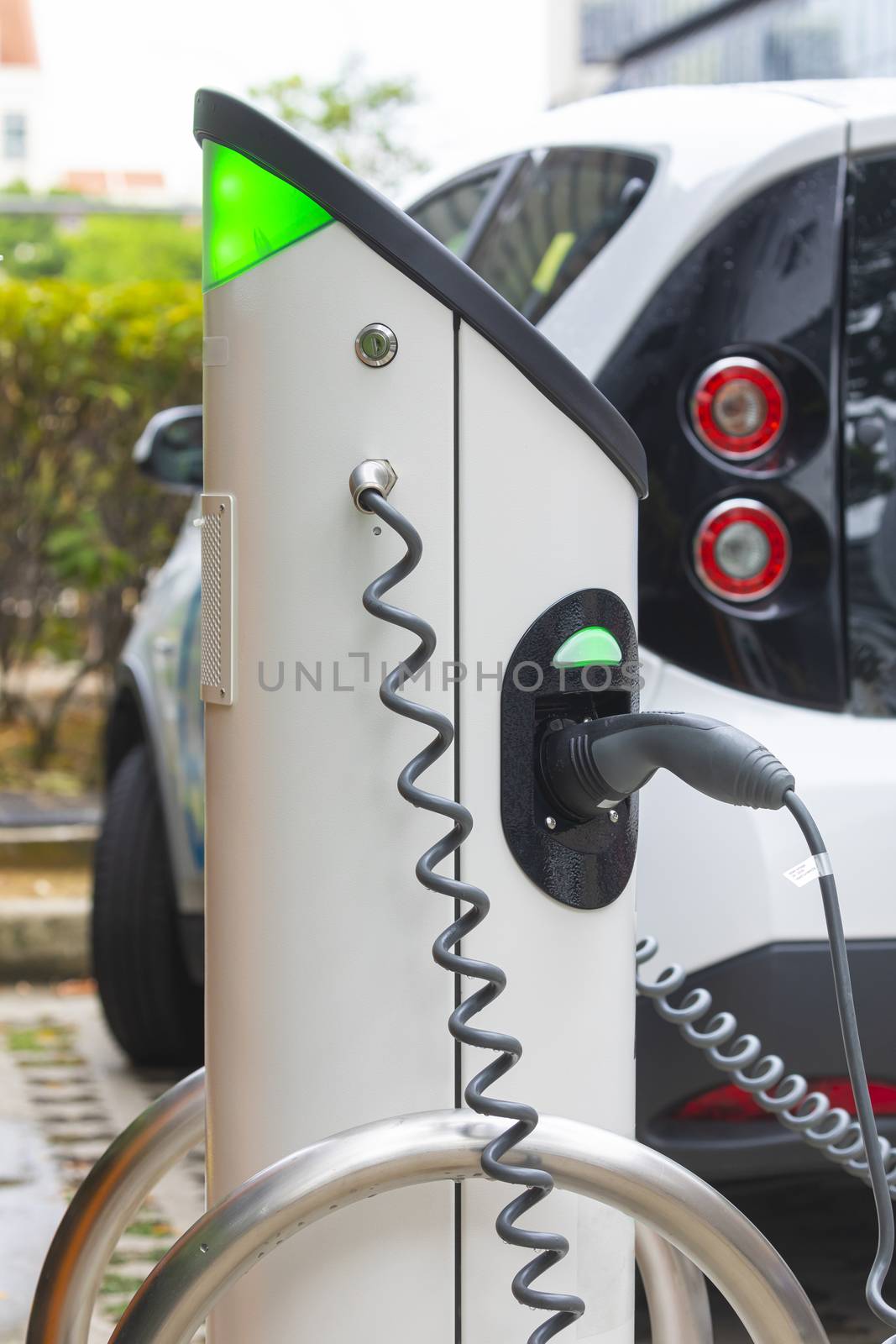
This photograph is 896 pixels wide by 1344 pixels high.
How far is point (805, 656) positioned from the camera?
2227 mm

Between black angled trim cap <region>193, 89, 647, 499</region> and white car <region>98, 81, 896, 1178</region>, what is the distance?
853 mm

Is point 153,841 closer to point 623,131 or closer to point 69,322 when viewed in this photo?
point 623,131

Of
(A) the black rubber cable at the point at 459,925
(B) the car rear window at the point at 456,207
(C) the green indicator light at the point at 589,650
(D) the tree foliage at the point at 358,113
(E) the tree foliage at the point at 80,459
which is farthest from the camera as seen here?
(D) the tree foliage at the point at 358,113

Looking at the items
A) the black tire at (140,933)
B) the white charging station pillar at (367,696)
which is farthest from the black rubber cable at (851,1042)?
the black tire at (140,933)

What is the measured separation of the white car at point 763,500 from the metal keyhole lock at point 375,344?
3.06 feet

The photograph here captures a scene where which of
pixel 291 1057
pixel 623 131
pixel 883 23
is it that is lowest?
pixel 291 1057

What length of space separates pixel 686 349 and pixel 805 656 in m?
0.43

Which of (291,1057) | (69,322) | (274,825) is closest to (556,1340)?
(291,1057)

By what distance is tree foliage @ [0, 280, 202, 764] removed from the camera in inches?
251

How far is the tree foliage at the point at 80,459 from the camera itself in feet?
20.9

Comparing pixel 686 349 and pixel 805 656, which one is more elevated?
pixel 686 349

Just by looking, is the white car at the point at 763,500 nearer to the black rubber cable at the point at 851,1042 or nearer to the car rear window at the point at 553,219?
the car rear window at the point at 553,219

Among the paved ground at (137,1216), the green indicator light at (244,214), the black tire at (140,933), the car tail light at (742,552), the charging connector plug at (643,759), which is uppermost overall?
the green indicator light at (244,214)

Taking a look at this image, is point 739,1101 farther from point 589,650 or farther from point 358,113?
point 358,113
